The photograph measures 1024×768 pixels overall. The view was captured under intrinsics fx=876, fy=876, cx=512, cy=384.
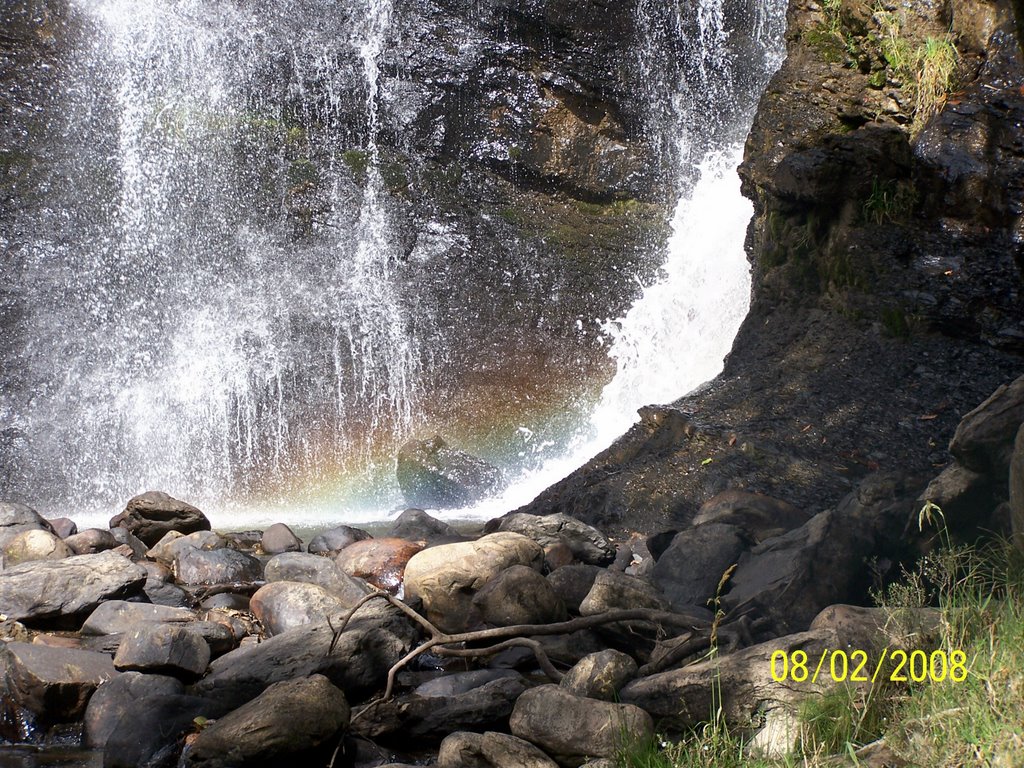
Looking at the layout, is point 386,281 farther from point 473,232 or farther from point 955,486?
point 955,486

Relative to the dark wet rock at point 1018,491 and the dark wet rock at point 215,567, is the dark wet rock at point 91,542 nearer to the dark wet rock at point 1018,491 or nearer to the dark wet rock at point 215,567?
the dark wet rock at point 215,567

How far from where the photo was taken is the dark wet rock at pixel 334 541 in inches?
278

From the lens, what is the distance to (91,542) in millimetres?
6473

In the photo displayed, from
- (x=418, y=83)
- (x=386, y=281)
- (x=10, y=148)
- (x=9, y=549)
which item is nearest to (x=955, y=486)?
(x=9, y=549)

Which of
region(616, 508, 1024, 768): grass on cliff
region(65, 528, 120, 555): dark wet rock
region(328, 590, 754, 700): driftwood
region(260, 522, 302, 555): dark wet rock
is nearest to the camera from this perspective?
region(616, 508, 1024, 768): grass on cliff

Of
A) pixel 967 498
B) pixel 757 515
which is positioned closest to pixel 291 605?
pixel 757 515

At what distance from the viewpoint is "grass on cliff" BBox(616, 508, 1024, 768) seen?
2219 mm

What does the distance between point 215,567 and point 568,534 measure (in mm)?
2506

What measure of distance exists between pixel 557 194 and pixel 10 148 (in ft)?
26.3

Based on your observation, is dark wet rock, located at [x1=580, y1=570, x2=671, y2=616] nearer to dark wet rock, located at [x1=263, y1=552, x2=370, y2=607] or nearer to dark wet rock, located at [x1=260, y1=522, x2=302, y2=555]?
dark wet rock, located at [x1=263, y1=552, x2=370, y2=607]

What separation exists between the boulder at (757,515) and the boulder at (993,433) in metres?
1.72

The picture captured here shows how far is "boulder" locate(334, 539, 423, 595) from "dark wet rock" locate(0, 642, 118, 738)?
6.84 ft
